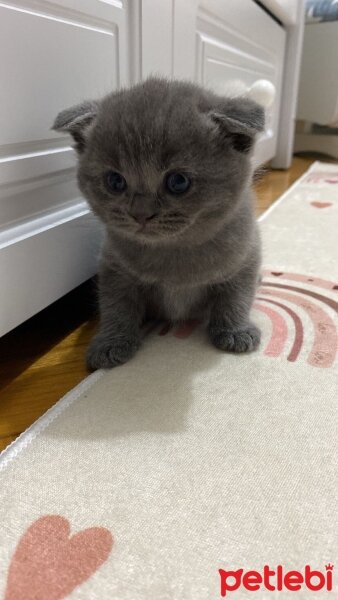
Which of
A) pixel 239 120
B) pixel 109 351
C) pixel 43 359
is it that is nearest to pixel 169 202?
pixel 239 120

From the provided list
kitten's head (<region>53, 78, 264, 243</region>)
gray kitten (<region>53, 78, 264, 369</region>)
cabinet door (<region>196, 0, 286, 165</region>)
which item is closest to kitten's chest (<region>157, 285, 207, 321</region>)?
gray kitten (<region>53, 78, 264, 369</region>)

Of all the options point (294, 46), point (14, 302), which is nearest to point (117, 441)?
point (14, 302)

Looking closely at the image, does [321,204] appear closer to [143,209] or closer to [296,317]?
[296,317]

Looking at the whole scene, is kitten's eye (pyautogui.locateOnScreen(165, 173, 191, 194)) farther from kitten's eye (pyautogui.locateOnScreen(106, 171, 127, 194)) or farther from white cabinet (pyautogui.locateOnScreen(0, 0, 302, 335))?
white cabinet (pyautogui.locateOnScreen(0, 0, 302, 335))

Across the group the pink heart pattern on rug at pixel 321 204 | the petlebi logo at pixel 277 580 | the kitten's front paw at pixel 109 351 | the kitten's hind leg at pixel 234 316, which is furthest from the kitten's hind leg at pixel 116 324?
the pink heart pattern on rug at pixel 321 204

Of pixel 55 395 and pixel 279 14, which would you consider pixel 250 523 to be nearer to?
pixel 55 395

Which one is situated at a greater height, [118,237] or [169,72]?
[169,72]

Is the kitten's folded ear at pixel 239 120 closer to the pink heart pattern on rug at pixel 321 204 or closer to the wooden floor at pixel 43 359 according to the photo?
the wooden floor at pixel 43 359
